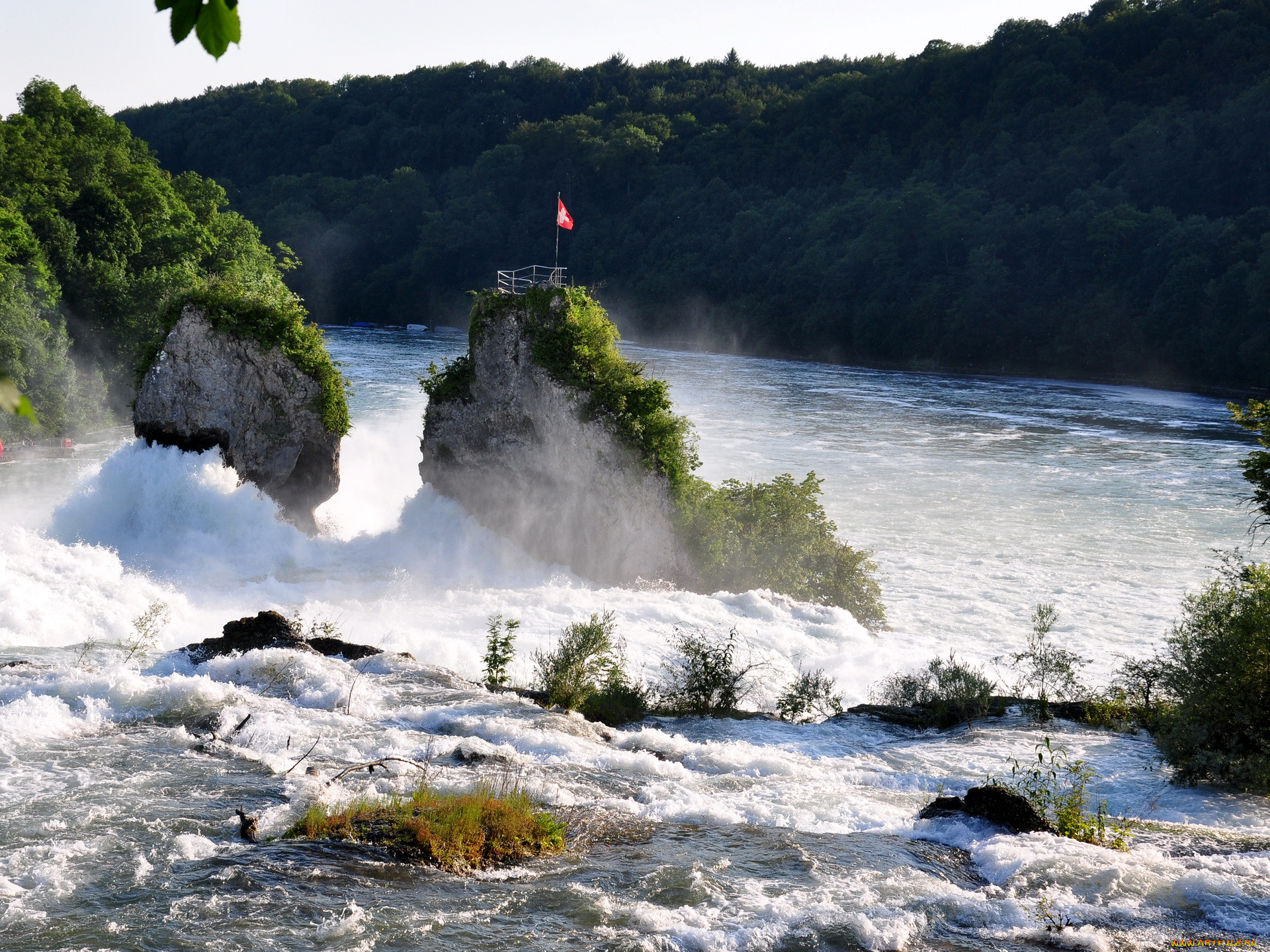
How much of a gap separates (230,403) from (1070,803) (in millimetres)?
22077

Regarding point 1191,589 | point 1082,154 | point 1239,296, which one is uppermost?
point 1082,154

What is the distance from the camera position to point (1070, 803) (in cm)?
985

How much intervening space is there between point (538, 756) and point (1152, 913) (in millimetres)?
6344

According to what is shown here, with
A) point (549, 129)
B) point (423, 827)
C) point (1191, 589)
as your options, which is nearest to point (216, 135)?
point (549, 129)

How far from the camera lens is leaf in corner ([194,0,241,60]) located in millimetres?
2408

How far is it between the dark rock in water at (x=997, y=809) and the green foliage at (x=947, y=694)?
14.8 ft

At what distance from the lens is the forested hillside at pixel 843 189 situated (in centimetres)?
8150

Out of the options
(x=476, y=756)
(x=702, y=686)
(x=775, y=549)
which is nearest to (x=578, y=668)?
(x=702, y=686)

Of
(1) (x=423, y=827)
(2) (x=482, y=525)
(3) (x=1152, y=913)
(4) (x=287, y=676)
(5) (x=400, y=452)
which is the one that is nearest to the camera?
(3) (x=1152, y=913)

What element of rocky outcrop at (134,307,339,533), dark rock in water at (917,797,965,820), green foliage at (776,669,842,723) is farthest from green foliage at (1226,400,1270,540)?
rocky outcrop at (134,307,339,533)

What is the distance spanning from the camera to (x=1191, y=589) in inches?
1090

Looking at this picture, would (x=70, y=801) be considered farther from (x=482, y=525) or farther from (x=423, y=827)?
(x=482, y=525)

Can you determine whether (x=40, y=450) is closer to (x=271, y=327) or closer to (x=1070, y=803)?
(x=271, y=327)

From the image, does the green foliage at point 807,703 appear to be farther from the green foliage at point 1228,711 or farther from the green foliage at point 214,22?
the green foliage at point 214,22
